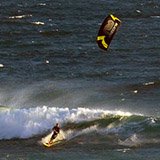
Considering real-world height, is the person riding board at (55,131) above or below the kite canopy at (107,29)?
below

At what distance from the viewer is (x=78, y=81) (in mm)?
49812

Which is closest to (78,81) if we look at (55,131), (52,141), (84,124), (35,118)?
(35,118)

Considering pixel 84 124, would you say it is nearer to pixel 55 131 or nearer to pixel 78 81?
pixel 55 131

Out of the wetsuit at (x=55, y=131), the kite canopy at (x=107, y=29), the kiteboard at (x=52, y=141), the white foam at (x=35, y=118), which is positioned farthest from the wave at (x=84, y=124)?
the kite canopy at (x=107, y=29)

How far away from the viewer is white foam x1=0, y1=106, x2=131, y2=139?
37344 mm

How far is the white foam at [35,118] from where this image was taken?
123 feet

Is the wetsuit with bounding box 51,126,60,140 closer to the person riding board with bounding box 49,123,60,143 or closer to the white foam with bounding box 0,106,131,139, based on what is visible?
the person riding board with bounding box 49,123,60,143

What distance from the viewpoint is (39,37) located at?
205ft

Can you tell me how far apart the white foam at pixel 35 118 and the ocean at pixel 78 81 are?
48 mm

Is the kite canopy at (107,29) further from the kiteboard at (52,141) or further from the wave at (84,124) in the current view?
the kiteboard at (52,141)

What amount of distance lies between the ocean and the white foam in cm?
5

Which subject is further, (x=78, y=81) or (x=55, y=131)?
(x=78, y=81)

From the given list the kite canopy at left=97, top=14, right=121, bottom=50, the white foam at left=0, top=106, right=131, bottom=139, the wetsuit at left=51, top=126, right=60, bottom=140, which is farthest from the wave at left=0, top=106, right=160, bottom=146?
the kite canopy at left=97, top=14, right=121, bottom=50

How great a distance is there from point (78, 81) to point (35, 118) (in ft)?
37.8
